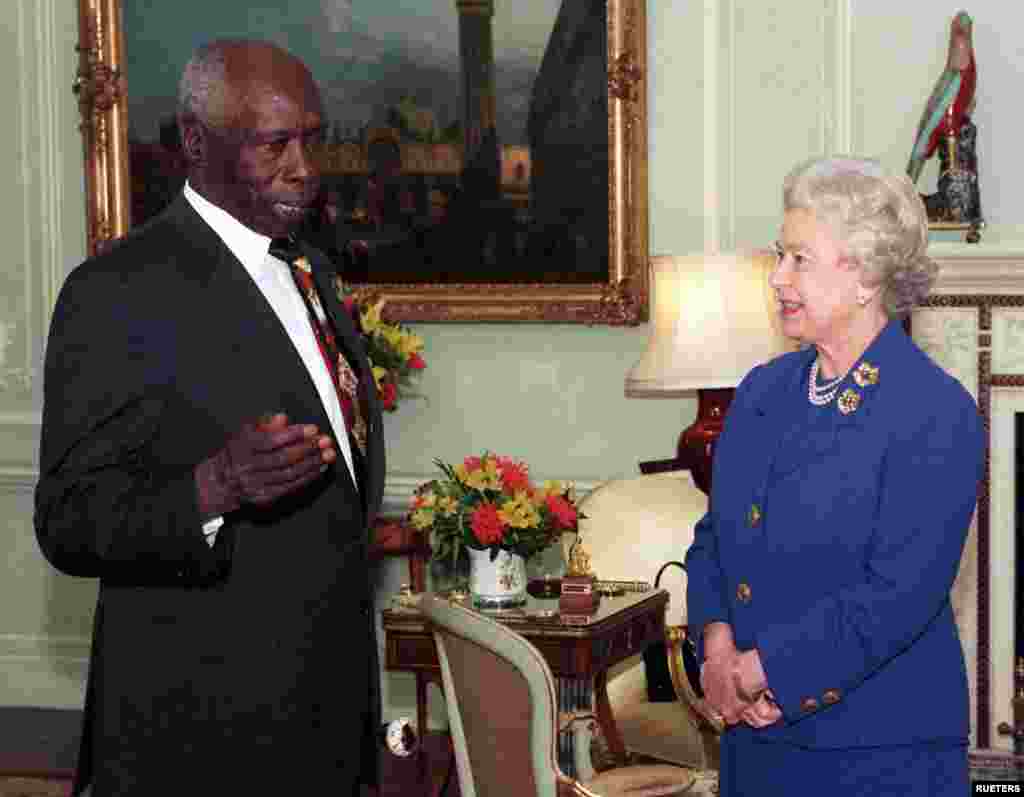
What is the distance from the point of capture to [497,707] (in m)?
3.39

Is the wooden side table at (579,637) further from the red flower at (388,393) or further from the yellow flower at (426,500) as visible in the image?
the red flower at (388,393)

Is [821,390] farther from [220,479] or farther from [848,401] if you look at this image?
[220,479]

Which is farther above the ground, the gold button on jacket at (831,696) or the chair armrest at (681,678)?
the gold button on jacket at (831,696)

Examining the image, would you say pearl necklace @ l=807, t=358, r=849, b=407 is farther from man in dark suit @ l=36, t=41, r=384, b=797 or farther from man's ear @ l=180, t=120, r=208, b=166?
man's ear @ l=180, t=120, r=208, b=166

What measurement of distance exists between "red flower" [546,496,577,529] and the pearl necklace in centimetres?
168

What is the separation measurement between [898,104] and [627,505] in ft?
5.88

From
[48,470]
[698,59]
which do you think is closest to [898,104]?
[698,59]

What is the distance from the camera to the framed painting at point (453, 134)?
608cm

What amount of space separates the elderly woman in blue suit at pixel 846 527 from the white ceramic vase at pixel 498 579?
162cm

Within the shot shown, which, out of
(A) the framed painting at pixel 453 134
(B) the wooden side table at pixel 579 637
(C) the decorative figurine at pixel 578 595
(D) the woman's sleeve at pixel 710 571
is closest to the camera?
(D) the woman's sleeve at pixel 710 571

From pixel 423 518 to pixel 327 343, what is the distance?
1.83m

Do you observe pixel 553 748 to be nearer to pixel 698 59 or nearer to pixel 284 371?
pixel 284 371

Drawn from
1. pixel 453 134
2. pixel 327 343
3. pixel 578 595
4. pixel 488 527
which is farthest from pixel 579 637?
pixel 453 134

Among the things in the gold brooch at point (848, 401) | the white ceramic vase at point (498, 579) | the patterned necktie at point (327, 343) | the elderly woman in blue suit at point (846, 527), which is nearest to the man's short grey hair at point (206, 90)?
the patterned necktie at point (327, 343)
